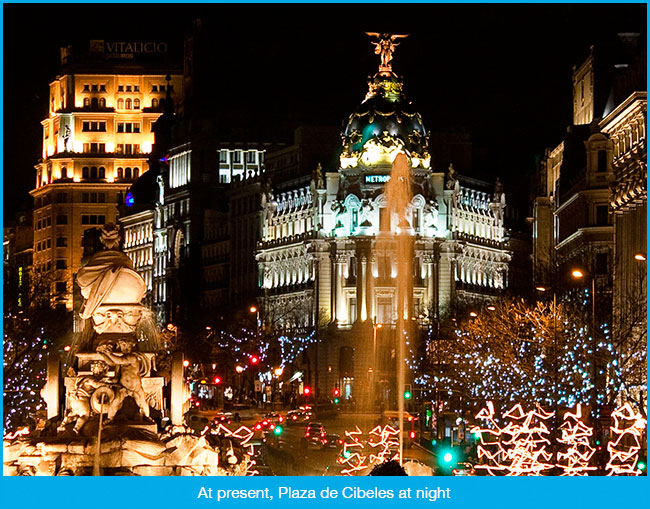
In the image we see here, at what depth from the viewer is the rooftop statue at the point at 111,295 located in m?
43.6

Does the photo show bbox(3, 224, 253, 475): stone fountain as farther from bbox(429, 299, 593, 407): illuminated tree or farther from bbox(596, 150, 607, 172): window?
bbox(596, 150, 607, 172): window

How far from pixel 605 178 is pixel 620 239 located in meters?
29.0

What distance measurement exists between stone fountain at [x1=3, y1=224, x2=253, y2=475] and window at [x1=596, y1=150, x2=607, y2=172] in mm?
87293

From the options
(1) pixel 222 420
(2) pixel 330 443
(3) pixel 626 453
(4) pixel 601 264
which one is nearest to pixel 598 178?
(4) pixel 601 264

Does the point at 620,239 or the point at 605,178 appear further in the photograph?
the point at 605,178

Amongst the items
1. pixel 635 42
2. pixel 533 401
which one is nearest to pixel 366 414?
pixel 635 42

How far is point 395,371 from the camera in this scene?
624ft

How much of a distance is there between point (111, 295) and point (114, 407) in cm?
247

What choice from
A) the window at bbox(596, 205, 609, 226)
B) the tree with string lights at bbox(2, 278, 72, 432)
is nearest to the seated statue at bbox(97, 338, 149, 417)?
the tree with string lights at bbox(2, 278, 72, 432)

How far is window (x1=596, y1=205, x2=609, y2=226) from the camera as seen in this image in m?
137

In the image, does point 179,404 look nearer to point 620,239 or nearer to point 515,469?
point 515,469

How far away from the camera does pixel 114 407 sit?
42.8 m

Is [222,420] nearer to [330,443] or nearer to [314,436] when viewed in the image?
[330,443]

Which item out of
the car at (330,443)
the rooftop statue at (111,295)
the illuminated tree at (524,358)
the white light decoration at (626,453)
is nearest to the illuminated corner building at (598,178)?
the illuminated tree at (524,358)
